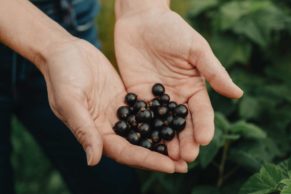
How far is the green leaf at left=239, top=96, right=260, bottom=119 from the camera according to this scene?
124 inches

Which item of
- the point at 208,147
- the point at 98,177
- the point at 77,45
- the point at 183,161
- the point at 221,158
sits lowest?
the point at 98,177

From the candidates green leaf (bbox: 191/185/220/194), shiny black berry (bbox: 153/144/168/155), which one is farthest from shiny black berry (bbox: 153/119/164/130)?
green leaf (bbox: 191/185/220/194)

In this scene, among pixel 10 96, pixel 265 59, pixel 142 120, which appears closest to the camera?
pixel 142 120

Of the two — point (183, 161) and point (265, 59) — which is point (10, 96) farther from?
point (265, 59)

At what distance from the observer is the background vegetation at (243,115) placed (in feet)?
9.22

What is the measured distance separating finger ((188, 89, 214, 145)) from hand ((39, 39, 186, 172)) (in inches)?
6.1

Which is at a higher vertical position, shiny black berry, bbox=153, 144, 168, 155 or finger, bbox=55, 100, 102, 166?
finger, bbox=55, 100, 102, 166

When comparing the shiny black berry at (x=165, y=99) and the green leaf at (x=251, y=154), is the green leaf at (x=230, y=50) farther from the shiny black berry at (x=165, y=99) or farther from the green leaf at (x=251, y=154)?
the shiny black berry at (x=165, y=99)

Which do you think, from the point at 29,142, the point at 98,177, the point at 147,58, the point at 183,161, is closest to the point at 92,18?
the point at 147,58

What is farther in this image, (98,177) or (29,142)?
(29,142)

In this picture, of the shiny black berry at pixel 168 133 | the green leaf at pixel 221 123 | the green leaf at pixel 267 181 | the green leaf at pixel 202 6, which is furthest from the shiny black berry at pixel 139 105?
the green leaf at pixel 202 6

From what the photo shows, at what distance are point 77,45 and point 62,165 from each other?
887 mm

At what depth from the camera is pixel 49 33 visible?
263 centimetres

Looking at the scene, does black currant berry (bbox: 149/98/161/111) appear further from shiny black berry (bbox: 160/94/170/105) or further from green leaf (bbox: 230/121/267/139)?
green leaf (bbox: 230/121/267/139)
